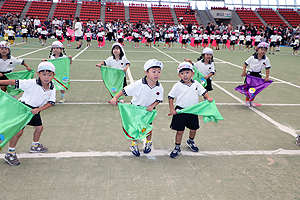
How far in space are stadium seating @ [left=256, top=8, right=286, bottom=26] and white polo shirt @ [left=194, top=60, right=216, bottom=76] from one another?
153 ft

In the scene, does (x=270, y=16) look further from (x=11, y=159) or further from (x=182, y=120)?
(x=11, y=159)

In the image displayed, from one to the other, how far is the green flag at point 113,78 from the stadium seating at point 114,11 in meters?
38.4

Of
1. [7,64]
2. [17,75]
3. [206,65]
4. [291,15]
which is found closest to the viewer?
[17,75]

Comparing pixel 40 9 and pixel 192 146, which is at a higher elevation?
pixel 40 9

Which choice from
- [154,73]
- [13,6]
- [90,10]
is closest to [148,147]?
[154,73]

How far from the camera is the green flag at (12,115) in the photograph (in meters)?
3.36

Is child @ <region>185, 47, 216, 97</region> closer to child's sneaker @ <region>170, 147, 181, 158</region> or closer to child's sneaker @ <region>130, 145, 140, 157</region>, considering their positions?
child's sneaker @ <region>170, 147, 181, 158</region>

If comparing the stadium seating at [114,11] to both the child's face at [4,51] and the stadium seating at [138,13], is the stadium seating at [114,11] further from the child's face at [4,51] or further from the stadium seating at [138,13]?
the child's face at [4,51]

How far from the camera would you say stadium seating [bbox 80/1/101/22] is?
42031mm

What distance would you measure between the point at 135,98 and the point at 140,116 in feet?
1.15

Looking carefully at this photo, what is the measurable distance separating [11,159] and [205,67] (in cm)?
502

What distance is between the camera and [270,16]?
46.8m

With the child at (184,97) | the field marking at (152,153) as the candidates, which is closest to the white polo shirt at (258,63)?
the field marking at (152,153)

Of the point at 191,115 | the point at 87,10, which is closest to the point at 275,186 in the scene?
the point at 191,115
